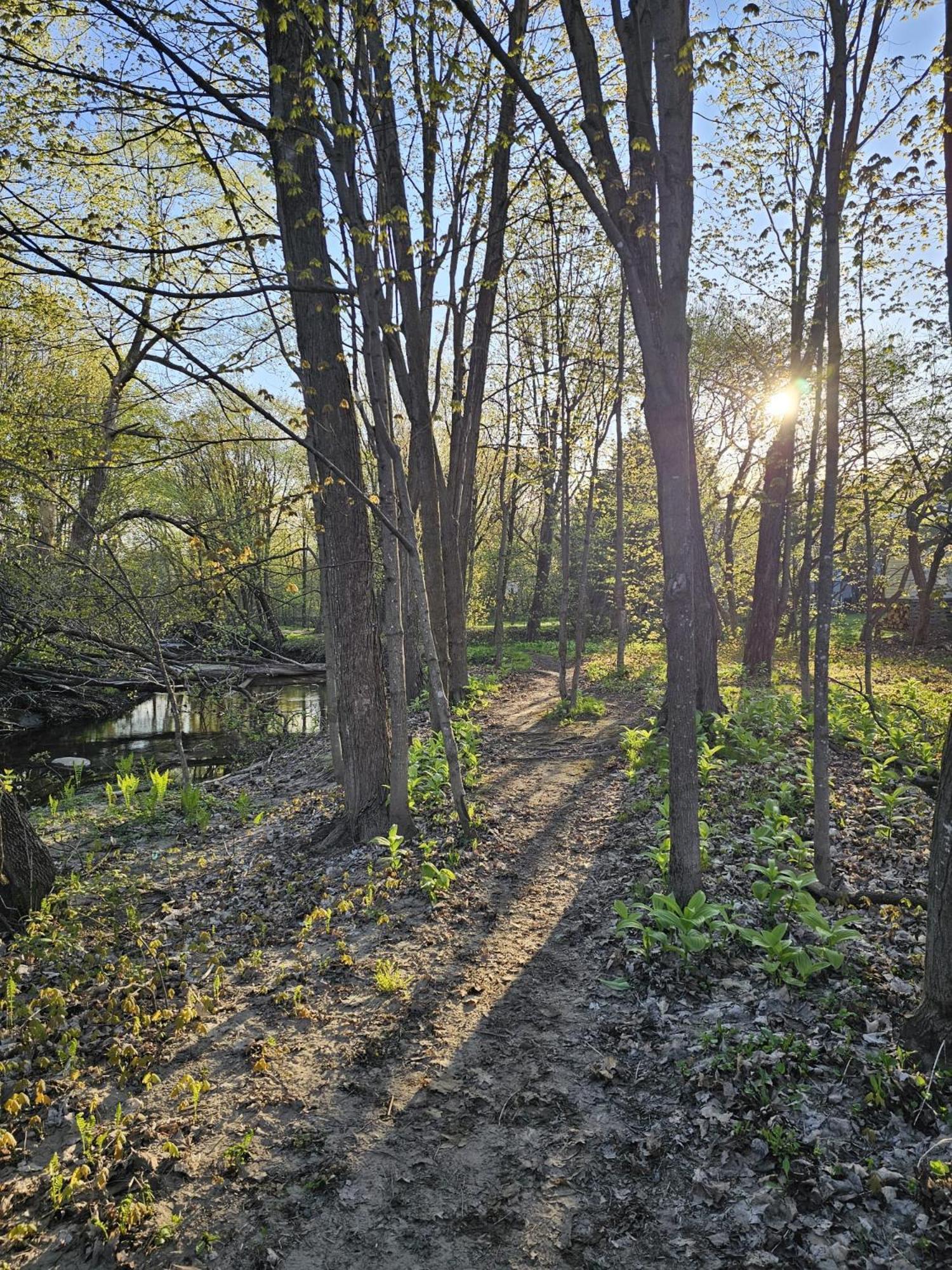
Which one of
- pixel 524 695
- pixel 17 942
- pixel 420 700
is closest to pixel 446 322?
pixel 420 700

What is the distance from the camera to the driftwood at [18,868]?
5.09m

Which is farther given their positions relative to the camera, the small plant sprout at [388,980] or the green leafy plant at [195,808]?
the green leafy plant at [195,808]

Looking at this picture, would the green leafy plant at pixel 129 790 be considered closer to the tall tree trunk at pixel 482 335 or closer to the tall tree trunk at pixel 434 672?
the tall tree trunk at pixel 434 672

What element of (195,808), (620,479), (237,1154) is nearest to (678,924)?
(237,1154)

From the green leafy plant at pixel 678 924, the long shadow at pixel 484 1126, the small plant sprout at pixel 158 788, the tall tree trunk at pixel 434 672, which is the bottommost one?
the long shadow at pixel 484 1126

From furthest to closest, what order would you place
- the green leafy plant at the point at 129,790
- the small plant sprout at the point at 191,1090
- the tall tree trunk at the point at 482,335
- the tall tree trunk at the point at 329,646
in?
the tall tree trunk at the point at 482,335
the green leafy plant at the point at 129,790
the tall tree trunk at the point at 329,646
the small plant sprout at the point at 191,1090

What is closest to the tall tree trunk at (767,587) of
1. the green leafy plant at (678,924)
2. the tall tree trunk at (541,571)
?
the green leafy plant at (678,924)

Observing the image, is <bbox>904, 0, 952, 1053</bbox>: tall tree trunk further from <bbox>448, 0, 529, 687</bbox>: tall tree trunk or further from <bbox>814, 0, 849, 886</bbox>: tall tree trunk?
<bbox>448, 0, 529, 687</bbox>: tall tree trunk

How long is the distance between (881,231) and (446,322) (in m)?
7.19

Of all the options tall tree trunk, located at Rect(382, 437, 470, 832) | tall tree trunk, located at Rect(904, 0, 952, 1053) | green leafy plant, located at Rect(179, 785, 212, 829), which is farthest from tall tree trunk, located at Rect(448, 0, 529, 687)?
tall tree trunk, located at Rect(904, 0, 952, 1053)

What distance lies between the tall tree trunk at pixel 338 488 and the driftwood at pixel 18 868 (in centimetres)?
260

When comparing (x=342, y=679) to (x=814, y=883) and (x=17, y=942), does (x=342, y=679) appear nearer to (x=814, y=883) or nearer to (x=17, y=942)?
(x=17, y=942)

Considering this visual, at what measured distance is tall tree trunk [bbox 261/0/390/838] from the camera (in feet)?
19.4

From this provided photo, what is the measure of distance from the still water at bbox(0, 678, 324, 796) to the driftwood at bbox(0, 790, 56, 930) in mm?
5760
